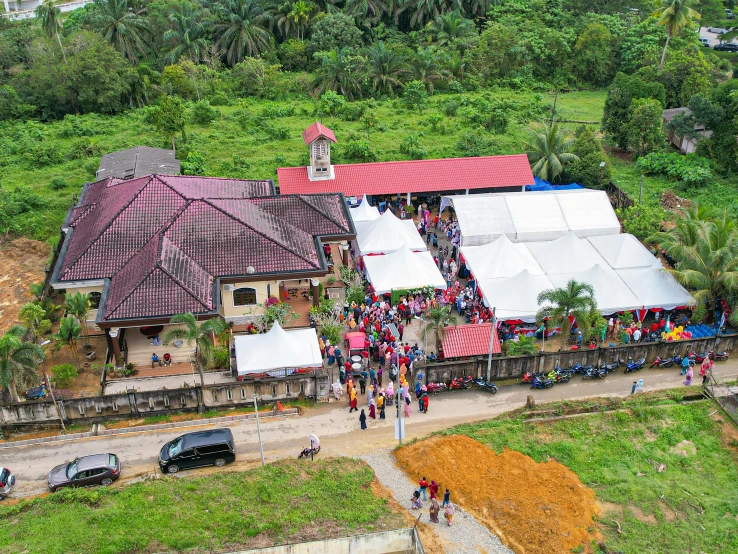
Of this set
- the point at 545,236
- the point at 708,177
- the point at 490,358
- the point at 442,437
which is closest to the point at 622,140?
the point at 708,177

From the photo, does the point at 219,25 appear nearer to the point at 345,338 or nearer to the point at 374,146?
the point at 374,146

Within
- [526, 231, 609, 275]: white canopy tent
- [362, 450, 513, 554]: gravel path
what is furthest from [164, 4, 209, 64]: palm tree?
[362, 450, 513, 554]: gravel path

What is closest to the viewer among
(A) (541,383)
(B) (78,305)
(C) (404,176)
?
(A) (541,383)

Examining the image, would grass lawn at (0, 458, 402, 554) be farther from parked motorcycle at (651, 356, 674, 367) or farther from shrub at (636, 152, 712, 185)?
shrub at (636, 152, 712, 185)

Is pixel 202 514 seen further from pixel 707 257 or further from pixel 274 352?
pixel 707 257

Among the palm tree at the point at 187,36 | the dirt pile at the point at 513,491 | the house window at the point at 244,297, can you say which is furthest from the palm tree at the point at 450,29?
the dirt pile at the point at 513,491

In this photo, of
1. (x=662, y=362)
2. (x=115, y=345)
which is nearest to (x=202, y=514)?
(x=115, y=345)
